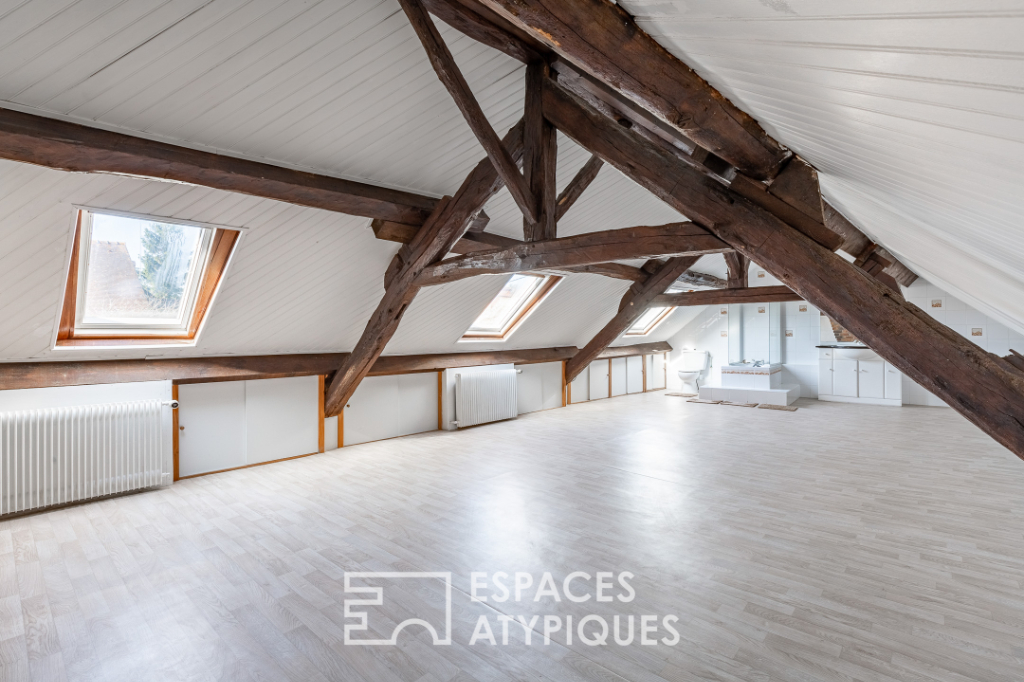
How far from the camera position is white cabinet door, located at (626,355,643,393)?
35.7ft

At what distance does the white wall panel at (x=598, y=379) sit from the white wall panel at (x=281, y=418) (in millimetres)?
5690

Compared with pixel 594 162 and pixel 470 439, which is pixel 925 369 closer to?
pixel 594 162

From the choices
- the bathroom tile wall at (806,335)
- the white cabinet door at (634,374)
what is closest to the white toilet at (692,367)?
the bathroom tile wall at (806,335)

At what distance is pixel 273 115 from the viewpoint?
310cm

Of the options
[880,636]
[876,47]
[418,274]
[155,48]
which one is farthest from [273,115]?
[880,636]

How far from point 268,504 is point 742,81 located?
4.50 metres

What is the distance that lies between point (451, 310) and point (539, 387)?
3162 mm

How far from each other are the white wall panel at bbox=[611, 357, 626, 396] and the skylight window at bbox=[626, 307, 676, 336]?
0.70 m

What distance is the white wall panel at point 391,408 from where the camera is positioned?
6316 mm

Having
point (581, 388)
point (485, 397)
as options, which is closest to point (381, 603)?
point (485, 397)

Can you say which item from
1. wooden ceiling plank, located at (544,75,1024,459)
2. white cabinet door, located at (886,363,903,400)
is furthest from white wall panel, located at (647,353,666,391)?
wooden ceiling plank, located at (544,75,1024,459)

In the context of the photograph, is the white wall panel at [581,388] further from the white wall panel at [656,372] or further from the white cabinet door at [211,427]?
the white cabinet door at [211,427]

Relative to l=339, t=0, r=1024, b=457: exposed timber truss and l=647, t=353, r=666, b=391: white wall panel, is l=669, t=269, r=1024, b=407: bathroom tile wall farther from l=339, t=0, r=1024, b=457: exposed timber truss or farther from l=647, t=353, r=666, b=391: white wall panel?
l=339, t=0, r=1024, b=457: exposed timber truss

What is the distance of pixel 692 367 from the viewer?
1087 centimetres
